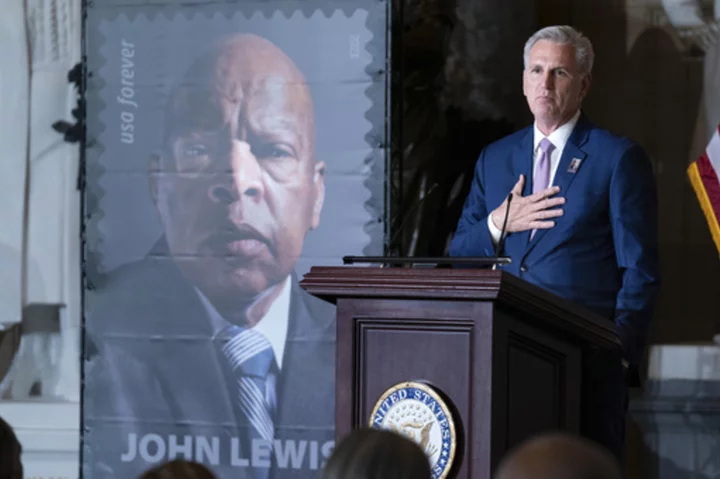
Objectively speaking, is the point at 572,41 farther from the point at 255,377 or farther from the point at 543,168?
the point at 255,377

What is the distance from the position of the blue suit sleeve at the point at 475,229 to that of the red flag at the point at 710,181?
1.47 meters

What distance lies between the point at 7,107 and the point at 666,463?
336cm

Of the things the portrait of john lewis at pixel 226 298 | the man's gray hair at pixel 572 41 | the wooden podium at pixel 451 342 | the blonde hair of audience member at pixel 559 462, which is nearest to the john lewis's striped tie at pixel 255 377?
the portrait of john lewis at pixel 226 298

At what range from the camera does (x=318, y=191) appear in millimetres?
5059

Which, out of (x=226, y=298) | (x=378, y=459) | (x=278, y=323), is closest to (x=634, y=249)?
(x=278, y=323)

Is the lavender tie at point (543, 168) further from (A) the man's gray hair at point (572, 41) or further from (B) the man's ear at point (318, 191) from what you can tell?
(B) the man's ear at point (318, 191)

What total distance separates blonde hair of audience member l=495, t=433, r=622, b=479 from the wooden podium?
53.8 inches

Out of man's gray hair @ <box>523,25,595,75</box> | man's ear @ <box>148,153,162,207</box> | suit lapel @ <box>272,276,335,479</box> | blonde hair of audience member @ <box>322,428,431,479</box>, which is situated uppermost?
man's gray hair @ <box>523,25,595,75</box>

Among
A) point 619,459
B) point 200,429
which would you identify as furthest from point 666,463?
point 200,429

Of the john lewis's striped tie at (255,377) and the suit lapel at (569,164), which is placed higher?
the suit lapel at (569,164)

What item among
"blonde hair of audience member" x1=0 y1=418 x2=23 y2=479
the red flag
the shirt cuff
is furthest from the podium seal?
the red flag

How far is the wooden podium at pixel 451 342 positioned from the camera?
2.88 m

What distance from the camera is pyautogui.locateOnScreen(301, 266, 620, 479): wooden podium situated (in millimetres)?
2885

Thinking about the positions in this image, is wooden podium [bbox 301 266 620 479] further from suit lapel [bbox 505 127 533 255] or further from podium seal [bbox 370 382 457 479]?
suit lapel [bbox 505 127 533 255]
